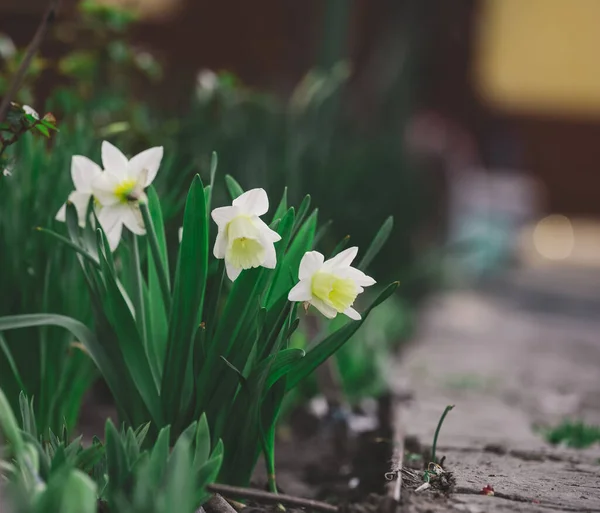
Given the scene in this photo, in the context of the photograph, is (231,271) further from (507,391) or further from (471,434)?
(507,391)

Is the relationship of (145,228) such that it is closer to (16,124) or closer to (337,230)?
(16,124)

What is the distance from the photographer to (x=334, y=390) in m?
2.01

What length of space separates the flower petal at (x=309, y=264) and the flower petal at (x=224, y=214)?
0.11 m

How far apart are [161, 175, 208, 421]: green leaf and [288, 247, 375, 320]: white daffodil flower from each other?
14 centimetres

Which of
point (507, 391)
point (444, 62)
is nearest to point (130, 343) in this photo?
point (507, 391)

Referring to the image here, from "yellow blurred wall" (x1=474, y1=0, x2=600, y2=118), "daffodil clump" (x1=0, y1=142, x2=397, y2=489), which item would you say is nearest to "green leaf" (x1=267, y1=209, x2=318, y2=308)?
"daffodil clump" (x1=0, y1=142, x2=397, y2=489)

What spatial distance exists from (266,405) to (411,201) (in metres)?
2.61

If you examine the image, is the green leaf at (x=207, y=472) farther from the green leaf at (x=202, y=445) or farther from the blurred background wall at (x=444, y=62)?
the blurred background wall at (x=444, y=62)

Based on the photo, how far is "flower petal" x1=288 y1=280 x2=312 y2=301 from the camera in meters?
1.05

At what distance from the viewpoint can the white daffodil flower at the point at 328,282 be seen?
3.44 ft

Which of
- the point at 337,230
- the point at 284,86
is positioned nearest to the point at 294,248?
the point at 337,230

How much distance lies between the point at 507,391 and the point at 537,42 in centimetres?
728

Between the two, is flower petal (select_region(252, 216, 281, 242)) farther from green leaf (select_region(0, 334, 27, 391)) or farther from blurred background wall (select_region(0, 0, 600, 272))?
blurred background wall (select_region(0, 0, 600, 272))

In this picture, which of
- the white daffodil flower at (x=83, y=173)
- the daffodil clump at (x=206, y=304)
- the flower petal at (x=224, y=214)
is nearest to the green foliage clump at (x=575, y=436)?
the daffodil clump at (x=206, y=304)
